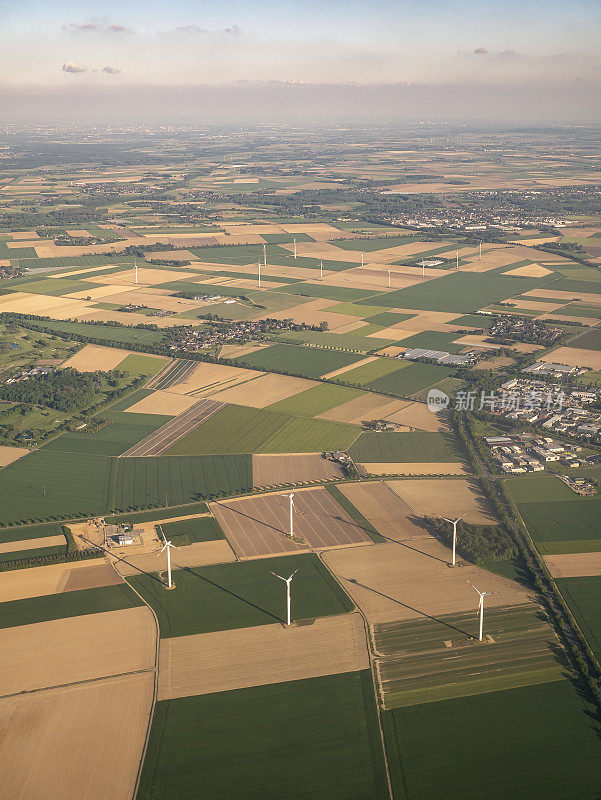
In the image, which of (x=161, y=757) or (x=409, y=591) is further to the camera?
(x=409, y=591)

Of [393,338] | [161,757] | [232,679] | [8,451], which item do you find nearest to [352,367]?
[393,338]

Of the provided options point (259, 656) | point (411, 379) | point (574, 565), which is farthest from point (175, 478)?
point (411, 379)

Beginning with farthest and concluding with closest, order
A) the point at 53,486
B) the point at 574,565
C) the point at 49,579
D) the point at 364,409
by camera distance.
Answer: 1. the point at 364,409
2. the point at 53,486
3. the point at 574,565
4. the point at 49,579

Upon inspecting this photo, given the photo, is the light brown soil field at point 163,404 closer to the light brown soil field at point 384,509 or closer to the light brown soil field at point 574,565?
the light brown soil field at point 384,509

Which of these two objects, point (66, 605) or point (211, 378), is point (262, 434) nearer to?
point (211, 378)

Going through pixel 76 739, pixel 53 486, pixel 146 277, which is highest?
pixel 76 739

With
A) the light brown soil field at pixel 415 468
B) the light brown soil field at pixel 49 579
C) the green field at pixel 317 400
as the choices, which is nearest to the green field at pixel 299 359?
the green field at pixel 317 400

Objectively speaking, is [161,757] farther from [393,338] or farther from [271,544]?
[393,338]
